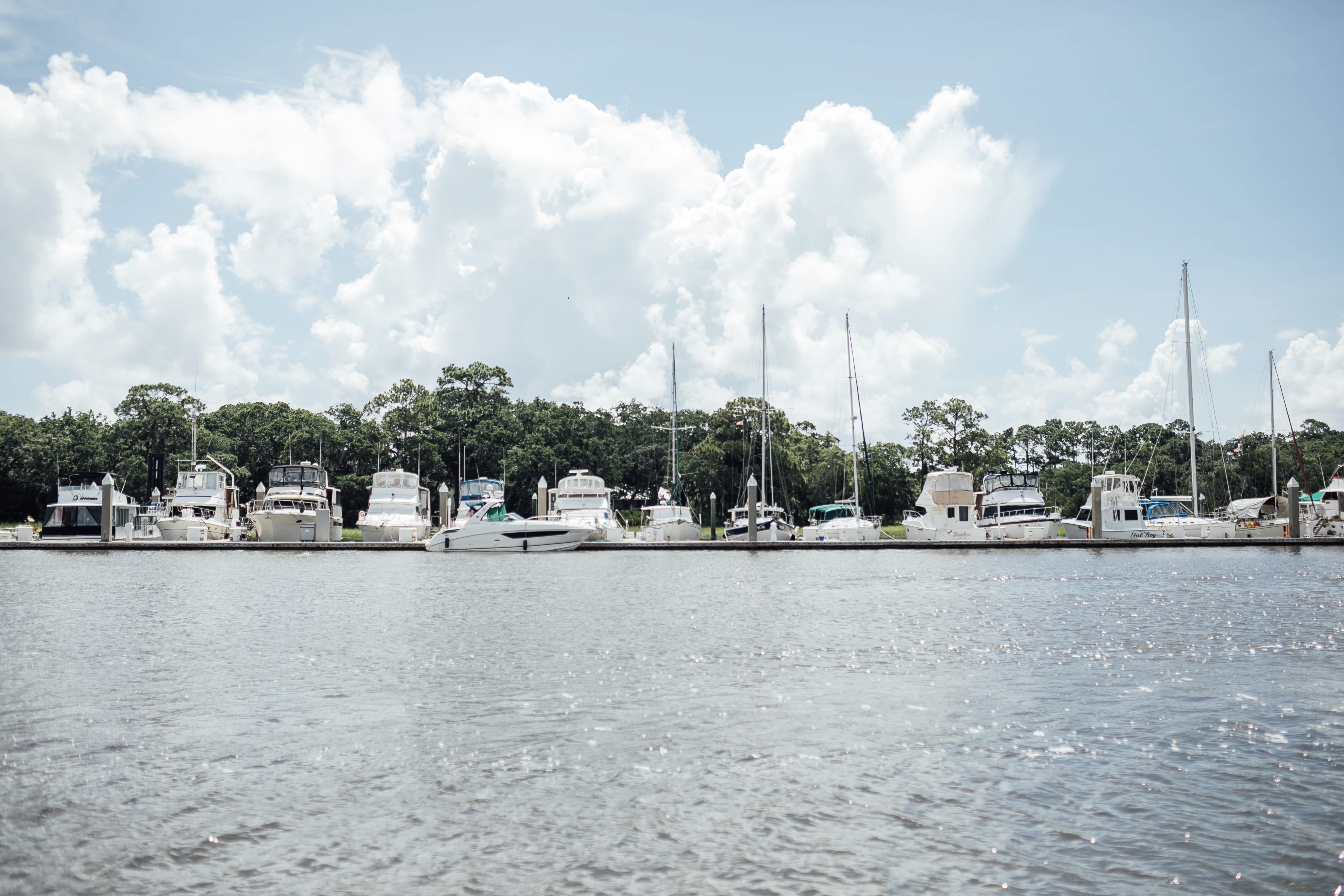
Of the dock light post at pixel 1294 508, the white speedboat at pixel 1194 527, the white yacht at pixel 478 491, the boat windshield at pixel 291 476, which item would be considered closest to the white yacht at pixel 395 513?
the white yacht at pixel 478 491

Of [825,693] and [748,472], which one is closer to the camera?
[825,693]

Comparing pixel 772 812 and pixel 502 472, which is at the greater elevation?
pixel 502 472

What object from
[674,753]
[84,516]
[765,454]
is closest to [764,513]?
[765,454]

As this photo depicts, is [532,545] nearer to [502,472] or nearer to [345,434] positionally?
[502,472]

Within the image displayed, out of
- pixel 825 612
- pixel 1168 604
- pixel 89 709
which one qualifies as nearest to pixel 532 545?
pixel 825 612

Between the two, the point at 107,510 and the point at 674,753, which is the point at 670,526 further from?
the point at 674,753

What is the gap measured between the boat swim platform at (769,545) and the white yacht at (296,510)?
185cm

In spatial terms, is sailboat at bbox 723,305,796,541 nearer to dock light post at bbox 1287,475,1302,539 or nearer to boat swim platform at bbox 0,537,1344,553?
boat swim platform at bbox 0,537,1344,553

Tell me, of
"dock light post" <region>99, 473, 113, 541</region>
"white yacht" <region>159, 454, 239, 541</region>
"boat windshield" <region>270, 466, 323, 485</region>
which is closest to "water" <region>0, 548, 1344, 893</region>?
"dock light post" <region>99, 473, 113, 541</region>

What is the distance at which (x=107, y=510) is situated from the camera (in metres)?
48.4

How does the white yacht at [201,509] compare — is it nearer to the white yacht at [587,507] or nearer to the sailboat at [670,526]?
the white yacht at [587,507]

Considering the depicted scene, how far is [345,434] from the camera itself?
3100 inches

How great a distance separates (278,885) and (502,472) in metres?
72.1

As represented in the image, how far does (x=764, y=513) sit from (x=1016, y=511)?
15.2 m
